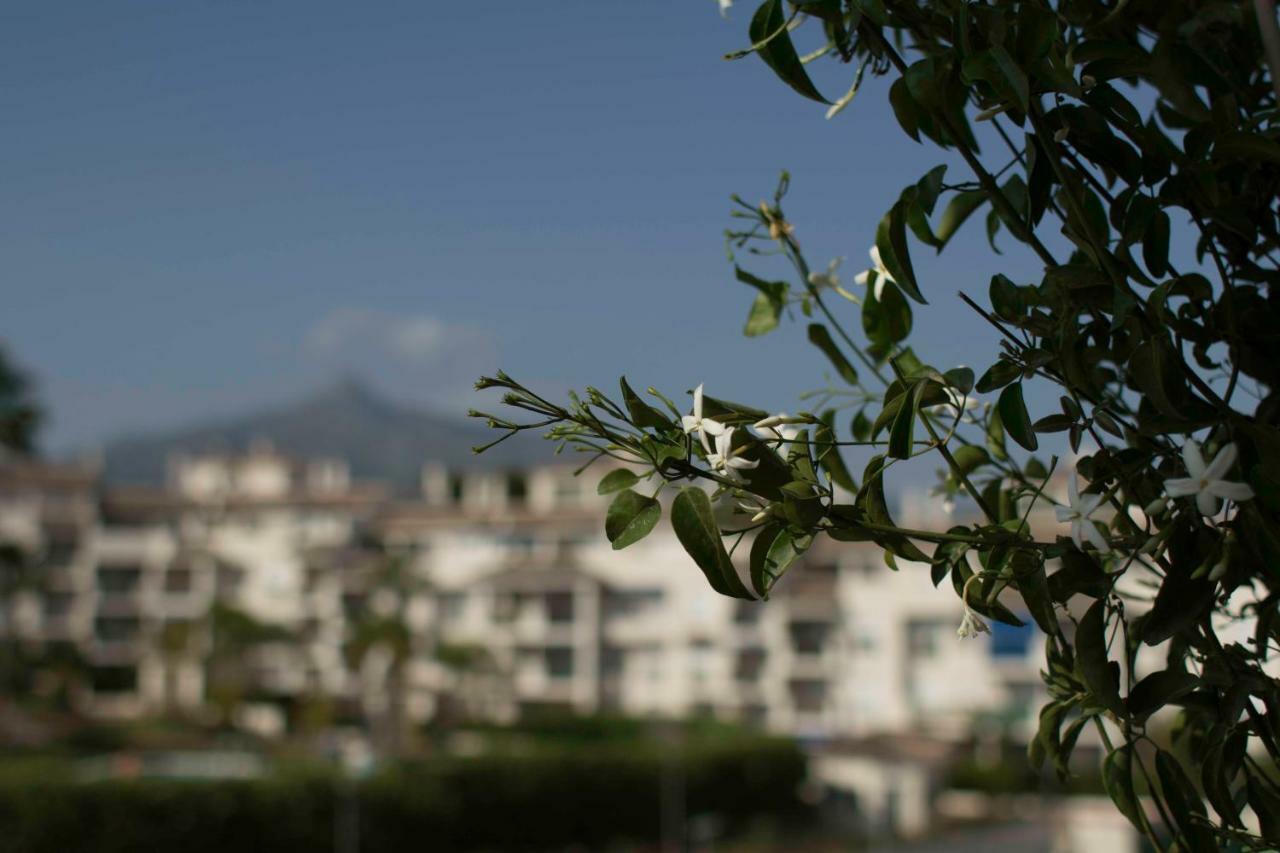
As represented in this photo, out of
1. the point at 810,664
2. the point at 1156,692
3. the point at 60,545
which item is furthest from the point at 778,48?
the point at 60,545

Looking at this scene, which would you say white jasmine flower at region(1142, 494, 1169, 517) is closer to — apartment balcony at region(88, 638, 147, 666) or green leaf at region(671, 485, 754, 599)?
green leaf at region(671, 485, 754, 599)

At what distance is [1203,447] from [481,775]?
20.2 m

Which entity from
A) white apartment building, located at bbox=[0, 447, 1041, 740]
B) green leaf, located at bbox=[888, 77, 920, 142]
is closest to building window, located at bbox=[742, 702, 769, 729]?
white apartment building, located at bbox=[0, 447, 1041, 740]

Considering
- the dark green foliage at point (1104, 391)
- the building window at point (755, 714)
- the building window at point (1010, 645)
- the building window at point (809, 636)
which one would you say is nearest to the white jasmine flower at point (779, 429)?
the dark green foliage at point (1104, 391)

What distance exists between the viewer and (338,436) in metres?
182

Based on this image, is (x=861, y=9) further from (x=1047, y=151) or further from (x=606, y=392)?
(x=606, y=392)

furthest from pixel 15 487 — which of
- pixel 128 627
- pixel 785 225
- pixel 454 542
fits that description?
pixel 785 225

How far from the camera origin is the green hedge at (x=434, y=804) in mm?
17016

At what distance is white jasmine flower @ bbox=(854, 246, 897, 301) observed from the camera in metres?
0.86

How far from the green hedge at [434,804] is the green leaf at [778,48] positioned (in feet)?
59.4

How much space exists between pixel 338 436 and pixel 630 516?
7325 inches

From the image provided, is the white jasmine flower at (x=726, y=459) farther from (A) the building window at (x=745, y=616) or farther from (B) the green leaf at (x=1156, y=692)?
(A) the building window at (x=745, y=616)

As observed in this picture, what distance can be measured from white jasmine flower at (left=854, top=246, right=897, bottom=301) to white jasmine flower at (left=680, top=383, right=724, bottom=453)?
0.22m

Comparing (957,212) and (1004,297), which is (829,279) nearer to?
(957,212)
